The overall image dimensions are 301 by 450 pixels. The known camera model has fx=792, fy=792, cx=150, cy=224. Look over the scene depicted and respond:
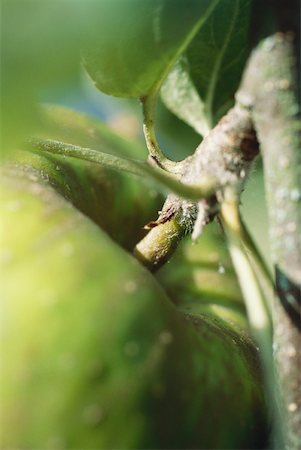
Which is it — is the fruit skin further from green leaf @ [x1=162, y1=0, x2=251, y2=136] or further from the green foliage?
green leaf @ [x1=162, y1=0, x2=251, y2=136]

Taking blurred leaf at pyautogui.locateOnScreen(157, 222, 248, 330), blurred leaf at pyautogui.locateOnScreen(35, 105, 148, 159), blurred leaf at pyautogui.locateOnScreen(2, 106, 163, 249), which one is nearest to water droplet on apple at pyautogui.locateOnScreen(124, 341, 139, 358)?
blurred leaf at pyautogui.locateOnScreen(2, 106, 163, 249)

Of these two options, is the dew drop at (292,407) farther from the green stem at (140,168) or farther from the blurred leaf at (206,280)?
the blurred leaf at (206,280)

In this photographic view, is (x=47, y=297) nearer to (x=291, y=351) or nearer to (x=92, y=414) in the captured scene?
(x=92, y=414)

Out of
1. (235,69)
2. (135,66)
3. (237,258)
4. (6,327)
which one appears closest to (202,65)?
(235,69)

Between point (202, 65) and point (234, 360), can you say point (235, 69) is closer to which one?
point (202, 65)

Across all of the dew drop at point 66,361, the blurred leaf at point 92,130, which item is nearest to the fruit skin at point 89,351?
the dew drop at point 66,361

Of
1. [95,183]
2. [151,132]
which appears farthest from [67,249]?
[95,183]
